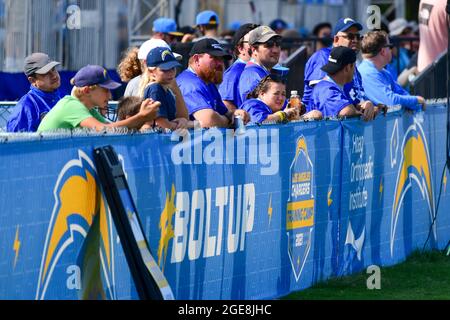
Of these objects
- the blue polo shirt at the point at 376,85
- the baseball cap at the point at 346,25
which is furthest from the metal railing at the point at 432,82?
the baseball cap at the point at 346,25

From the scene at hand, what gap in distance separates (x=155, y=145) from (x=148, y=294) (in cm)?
102

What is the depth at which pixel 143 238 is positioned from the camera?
7.41m

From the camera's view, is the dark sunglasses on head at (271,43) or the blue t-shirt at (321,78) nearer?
the dark sunglasses on head at (271,43)

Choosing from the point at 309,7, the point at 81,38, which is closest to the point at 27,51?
the point at 81,38

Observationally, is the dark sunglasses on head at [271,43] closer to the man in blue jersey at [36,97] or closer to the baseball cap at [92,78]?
→ the man in blue jersey at [36,97]

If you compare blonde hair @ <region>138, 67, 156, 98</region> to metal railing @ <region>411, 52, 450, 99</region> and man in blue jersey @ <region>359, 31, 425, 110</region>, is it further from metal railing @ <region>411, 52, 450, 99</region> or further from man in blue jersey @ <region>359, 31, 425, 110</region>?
metal railing @ <region>411, 52, 450, 99</region>

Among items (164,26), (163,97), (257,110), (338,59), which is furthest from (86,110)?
(164,26)

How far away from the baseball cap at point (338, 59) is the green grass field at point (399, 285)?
1.78 m

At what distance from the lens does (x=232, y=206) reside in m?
8.77

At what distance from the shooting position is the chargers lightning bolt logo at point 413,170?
1175cm

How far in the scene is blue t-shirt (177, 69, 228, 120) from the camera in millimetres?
9539

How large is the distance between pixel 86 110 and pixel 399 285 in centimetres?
376

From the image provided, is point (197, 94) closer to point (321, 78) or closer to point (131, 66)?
point (131, 66)

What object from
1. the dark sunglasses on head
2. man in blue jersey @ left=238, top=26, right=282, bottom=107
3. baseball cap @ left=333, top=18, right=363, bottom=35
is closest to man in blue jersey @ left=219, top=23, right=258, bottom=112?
man in blue jersey @ left=238, top=26, right=282, bottom=107
